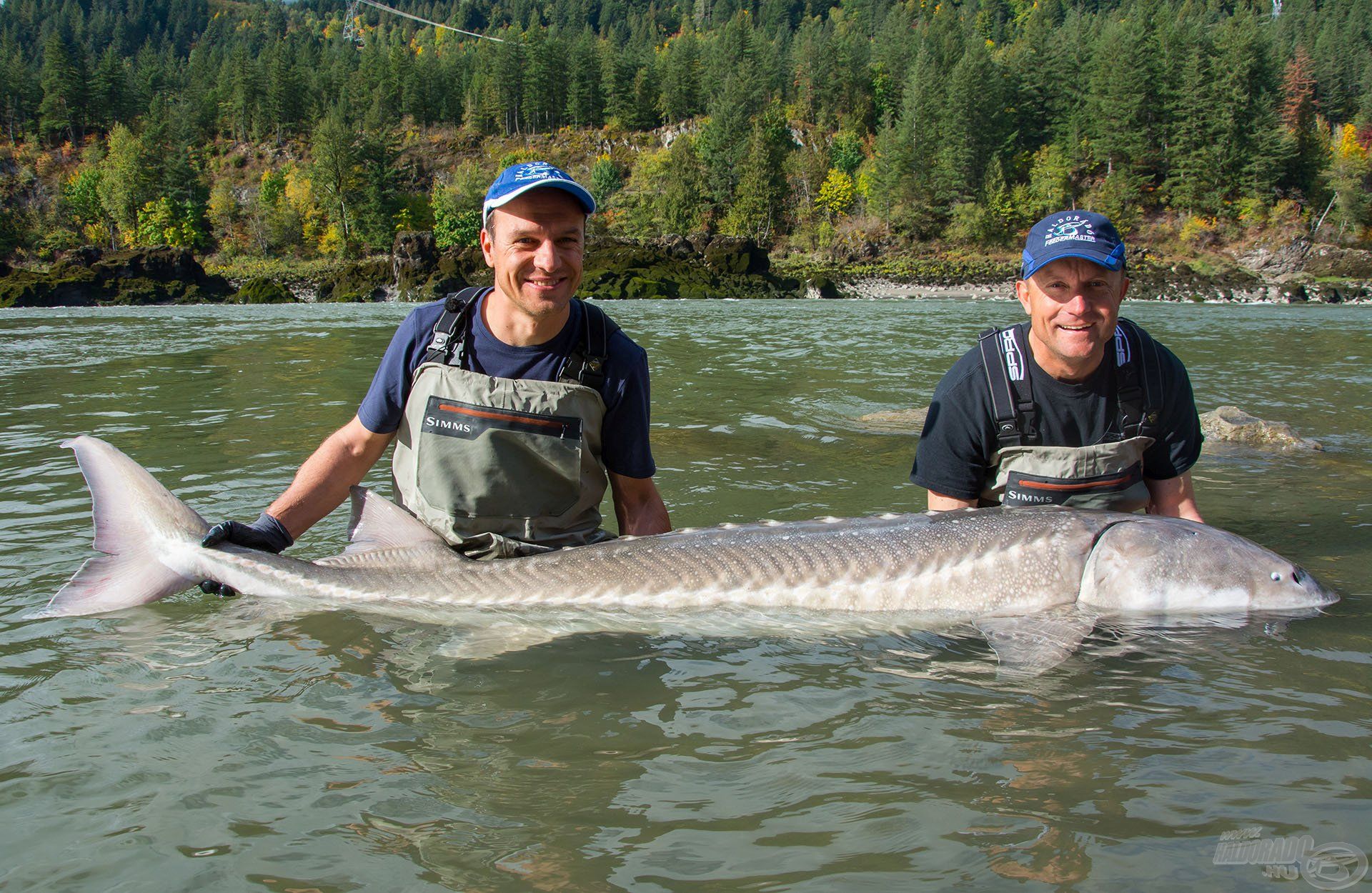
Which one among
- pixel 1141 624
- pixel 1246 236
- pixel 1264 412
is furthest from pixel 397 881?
Answer: pixel 1246 236

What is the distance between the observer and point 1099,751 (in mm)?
2570

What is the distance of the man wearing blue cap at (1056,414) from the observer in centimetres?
366

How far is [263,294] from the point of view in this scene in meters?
42.7

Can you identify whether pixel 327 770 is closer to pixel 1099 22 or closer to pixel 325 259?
pixel 325 259

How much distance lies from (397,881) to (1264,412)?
10.0 metres

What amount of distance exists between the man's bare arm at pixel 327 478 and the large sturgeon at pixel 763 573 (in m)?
0.25

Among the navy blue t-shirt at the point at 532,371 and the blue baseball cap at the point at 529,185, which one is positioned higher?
the blue baseball cap at the point at 529,185

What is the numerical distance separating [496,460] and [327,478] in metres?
0.69

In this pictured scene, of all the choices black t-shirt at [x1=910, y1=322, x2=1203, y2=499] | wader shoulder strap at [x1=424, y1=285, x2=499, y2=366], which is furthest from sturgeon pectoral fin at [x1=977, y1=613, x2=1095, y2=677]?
wader shoulder strap at [x1=424, y1=285, x2=499, y2=366]

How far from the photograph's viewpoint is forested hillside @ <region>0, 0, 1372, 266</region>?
224 ft

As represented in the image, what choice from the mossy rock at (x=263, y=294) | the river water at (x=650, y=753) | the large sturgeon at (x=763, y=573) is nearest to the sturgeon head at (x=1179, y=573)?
the large sturgeon at (x=763, y=573)

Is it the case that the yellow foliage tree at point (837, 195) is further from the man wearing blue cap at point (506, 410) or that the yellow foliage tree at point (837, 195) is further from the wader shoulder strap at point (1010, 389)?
the man wearing blue cap at point (506, 410)

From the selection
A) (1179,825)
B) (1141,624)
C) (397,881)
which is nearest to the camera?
(397,881)

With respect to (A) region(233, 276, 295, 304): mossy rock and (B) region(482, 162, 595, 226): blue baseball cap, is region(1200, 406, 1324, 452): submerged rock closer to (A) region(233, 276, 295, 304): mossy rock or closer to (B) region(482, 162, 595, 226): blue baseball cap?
(B) region(482, 162, 595, 226): blue baseball cap
